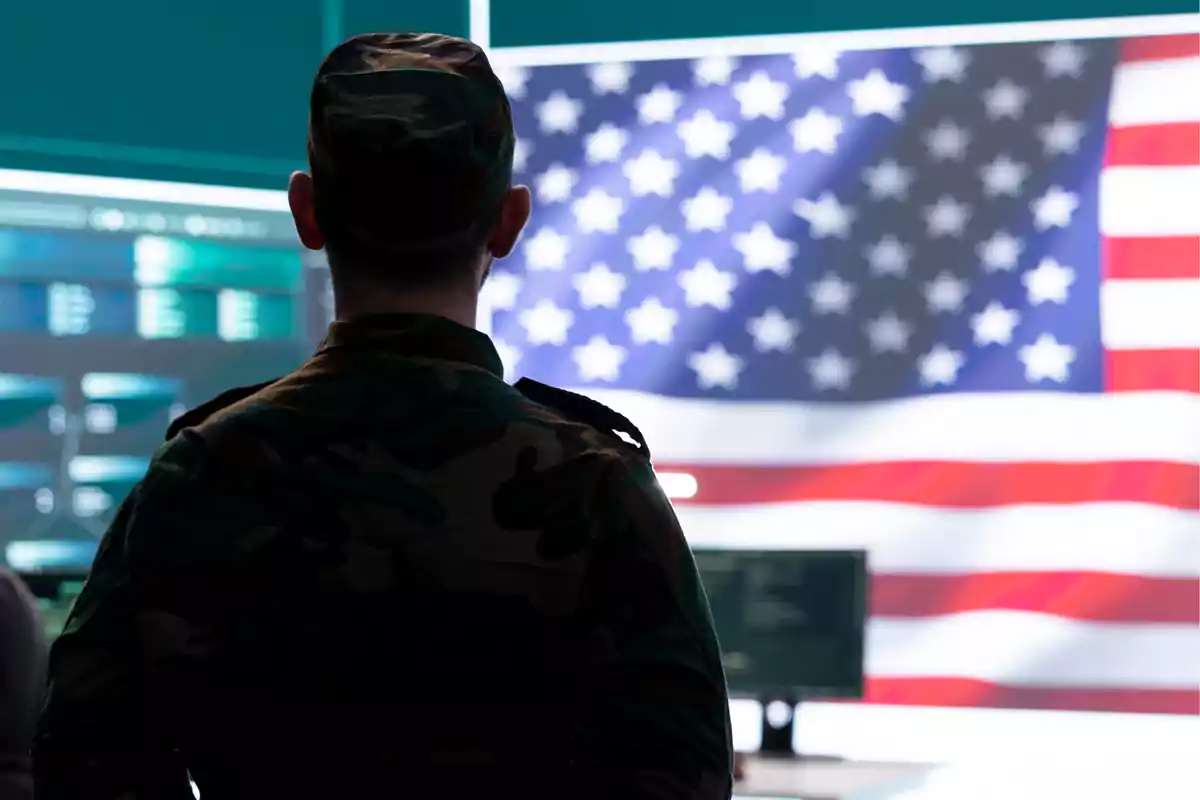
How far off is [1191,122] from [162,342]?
217 centimetres

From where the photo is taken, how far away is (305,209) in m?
0.90

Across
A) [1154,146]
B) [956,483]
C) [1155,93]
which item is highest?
[1155,93]

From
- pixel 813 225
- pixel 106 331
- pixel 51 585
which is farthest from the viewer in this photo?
pixel 813 225

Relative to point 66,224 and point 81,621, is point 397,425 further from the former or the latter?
point 66,224

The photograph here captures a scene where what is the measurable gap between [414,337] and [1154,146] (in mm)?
2879

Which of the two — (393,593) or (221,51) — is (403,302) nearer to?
(393,593)

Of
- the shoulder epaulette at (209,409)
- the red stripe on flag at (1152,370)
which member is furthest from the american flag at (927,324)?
the shoulder epaulette at (209,409)

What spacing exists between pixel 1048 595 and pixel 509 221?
109 inches

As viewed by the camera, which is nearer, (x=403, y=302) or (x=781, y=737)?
(x=403, y=302)

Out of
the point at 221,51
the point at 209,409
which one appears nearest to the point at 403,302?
the point at 209,409

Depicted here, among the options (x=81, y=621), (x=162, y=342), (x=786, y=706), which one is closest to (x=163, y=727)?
(x=81, y=621)

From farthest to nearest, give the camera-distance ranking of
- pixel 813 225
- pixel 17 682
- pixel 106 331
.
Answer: pixel 813 225 → pixel 106 331 → pixel 17 682

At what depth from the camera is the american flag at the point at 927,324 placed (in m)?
3.38

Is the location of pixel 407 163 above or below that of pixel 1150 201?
below
